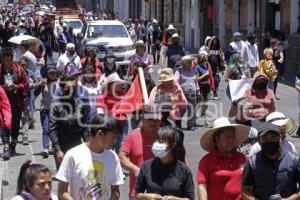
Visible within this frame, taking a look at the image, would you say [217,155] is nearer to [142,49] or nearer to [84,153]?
[84,153]

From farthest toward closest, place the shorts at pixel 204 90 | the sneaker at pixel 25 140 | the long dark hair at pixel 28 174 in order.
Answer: the shorts at pixel 204 90 → the sneaker at pixel 25 140 → the long dark hair at pixel 28 174

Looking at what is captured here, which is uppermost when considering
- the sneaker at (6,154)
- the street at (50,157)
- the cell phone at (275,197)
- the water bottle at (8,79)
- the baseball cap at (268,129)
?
the baseball cap at (268,129)

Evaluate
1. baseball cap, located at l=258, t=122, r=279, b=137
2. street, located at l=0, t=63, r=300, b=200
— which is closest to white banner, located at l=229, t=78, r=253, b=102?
street, located at l=0, t=63, r=300, b=200

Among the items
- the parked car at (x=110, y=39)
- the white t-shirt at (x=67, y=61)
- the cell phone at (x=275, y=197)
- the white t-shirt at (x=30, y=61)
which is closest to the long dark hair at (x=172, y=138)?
the cell phone at (x=275, y=197)

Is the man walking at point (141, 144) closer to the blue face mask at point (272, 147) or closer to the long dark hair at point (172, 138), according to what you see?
the long dark hair at point (172, 138)

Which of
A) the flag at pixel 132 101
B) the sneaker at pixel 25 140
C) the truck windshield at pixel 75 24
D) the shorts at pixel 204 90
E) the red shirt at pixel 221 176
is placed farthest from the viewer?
the truck windshield at pixel 75 24

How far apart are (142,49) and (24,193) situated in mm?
13362

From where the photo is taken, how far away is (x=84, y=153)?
6.85m

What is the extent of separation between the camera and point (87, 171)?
683 centimetres

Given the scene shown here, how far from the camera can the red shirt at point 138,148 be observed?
7617 mm

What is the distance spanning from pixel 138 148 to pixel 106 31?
24.2 meters

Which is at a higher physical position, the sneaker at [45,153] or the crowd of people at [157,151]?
the crowd of people at [157,151]

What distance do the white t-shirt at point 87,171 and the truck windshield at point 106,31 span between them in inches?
971

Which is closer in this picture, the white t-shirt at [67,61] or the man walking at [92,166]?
the man walking at [92,166]
